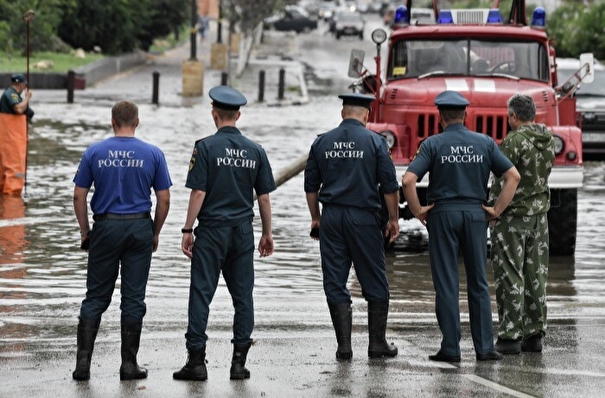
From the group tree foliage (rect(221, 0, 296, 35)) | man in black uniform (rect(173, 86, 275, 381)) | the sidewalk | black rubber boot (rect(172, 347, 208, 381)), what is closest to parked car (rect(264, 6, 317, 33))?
the sidewalk

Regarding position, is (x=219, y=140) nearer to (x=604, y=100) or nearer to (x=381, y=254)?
(x=381, y=254)

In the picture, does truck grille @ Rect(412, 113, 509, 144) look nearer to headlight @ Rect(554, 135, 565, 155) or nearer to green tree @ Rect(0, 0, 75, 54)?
headlight @ Rect(554, 135, 565, 155)

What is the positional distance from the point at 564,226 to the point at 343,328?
6110 mm

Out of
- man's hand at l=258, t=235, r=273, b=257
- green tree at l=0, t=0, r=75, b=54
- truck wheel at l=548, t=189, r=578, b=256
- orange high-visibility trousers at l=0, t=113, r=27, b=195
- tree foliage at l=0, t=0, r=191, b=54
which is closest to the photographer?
man's hand at l=258, t=235, r=273, b=257

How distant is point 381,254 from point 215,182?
1364mm

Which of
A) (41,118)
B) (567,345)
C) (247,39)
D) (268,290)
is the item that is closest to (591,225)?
(268,290)

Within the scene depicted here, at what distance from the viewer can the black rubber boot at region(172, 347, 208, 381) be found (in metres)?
8.79

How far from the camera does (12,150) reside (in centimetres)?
1872

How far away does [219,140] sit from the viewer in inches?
353

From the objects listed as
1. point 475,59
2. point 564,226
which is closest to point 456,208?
point 564,226

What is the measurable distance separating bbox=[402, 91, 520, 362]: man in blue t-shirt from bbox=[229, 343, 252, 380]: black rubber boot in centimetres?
138

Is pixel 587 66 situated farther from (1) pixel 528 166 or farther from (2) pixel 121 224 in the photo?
(2) pixel 121 224

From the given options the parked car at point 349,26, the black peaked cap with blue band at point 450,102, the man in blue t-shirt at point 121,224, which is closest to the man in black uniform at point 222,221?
the man in blue t-shirt at point 121,224

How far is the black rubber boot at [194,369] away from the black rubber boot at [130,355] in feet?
0.79
